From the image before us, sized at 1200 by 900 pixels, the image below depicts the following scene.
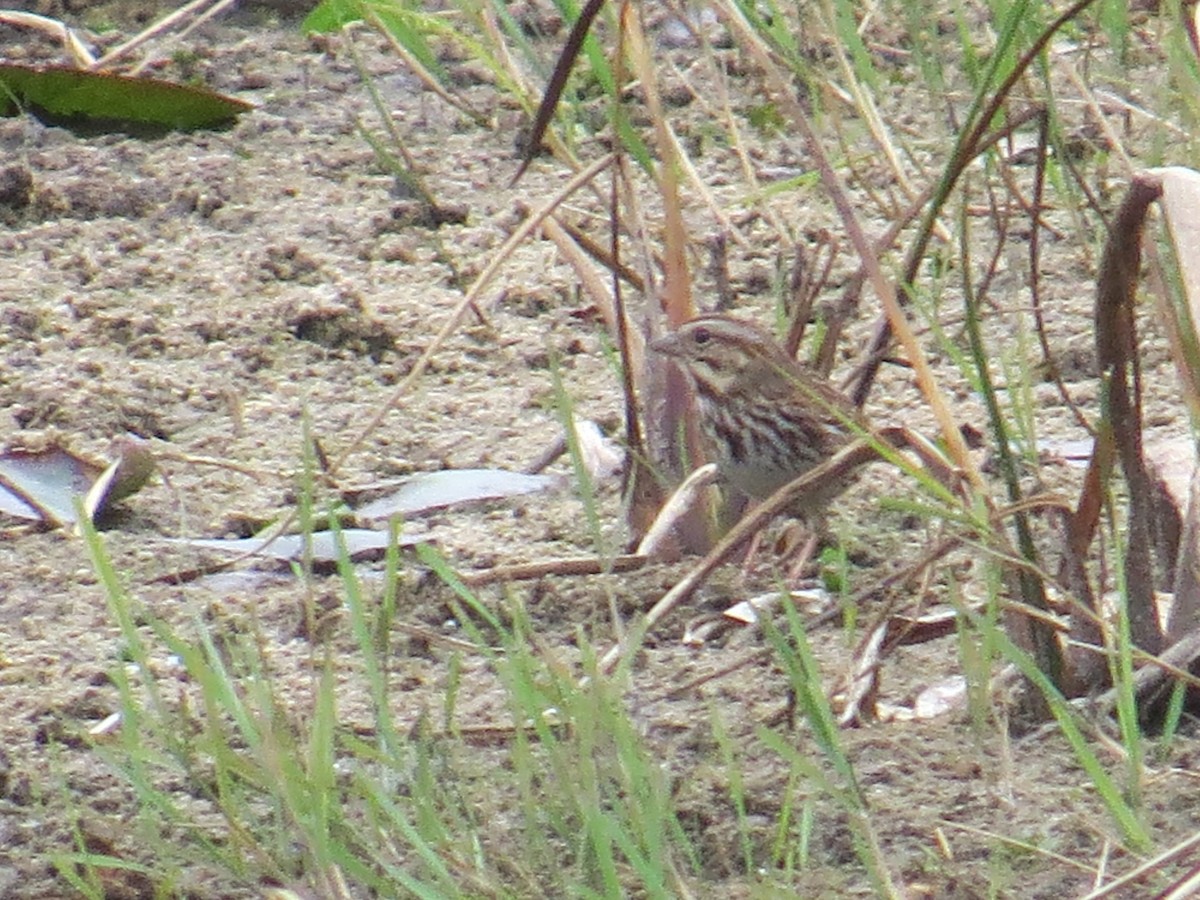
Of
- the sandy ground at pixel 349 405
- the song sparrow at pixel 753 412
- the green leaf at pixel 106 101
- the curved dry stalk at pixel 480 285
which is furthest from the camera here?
the green leaf at pixel 106 101

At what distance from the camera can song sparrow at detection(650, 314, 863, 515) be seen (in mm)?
4281

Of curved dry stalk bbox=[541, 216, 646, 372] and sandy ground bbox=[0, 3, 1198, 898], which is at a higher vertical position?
curved dry stalk bbox=[541, 216, 646, 372]

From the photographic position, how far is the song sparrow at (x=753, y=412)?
4281 mm

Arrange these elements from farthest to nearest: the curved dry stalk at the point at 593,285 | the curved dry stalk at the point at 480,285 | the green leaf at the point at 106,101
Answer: the green leaf at the point at 106,101, the curved dry stalk at the point at 593,285, the curved dry stalk at the point at 480,285

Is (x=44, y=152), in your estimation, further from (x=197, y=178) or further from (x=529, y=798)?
(x=529, y=798)

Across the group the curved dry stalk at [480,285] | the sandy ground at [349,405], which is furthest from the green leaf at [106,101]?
the curved dry stalk at [480,285]

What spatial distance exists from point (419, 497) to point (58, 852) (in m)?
1.44

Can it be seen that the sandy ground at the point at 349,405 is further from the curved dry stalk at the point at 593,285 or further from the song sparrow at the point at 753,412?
the curved dry stalk at the point at 593,285

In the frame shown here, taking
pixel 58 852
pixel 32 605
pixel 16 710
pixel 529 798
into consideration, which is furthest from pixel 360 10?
pixel 529 798

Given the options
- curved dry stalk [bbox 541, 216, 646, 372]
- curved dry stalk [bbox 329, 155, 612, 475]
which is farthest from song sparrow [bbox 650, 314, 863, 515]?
curved dry stalk [bbox 329, 155, 612, 475]

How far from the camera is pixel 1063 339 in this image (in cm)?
478

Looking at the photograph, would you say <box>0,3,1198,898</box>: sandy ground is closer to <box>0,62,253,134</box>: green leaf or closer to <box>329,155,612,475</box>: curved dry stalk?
<box>0,62,253,134</box>: green leaf

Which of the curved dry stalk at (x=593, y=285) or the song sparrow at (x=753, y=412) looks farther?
the song sparrow at (x=753, y=412)

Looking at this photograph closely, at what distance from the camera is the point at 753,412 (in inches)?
185
